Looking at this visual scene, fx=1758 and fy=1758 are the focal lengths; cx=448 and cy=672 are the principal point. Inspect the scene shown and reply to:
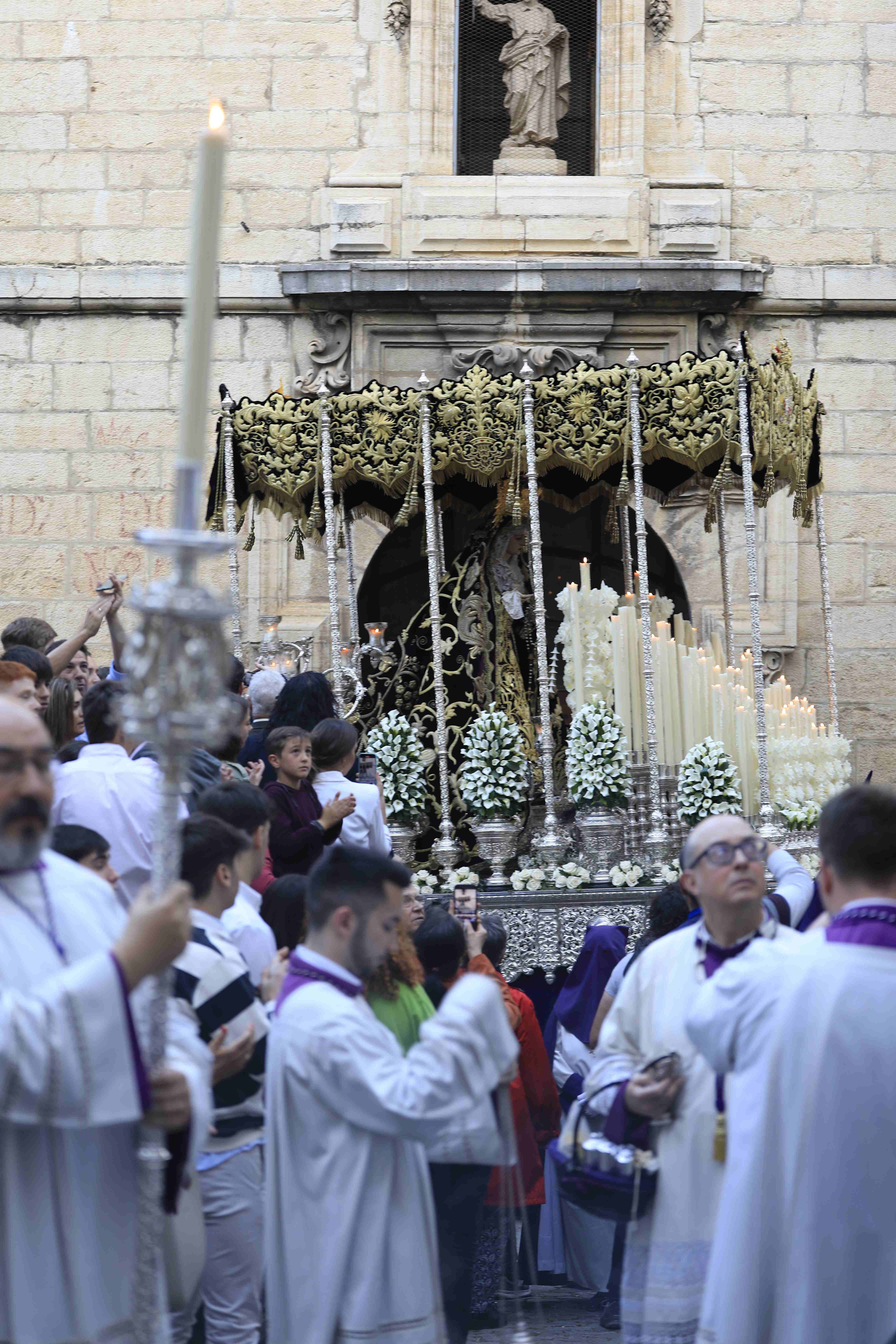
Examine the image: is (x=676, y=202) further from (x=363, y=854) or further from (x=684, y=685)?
(x=363, y=854)

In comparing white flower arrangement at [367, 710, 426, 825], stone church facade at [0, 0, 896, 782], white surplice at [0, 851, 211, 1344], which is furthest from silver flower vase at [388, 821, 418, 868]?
white surplice at [0, 851, 211, 1344]

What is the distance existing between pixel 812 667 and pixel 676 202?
2936 millimetres

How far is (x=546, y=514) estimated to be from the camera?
11.1 m

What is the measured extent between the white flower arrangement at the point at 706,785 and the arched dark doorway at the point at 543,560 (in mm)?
3696

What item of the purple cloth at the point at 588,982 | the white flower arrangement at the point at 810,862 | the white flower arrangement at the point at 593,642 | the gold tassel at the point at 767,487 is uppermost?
the gold tassel at the point at 767,487

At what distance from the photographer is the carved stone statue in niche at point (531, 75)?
1103 centimetres

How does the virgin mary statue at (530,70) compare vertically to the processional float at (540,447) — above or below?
above

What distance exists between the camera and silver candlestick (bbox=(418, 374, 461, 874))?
24.5 ft

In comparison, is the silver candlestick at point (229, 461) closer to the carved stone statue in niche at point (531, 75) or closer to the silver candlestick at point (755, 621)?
the silver candlestick at point (755, 621)

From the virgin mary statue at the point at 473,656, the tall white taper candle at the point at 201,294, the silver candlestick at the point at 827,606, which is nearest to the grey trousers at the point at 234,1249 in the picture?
the tall white taper candle at the point at 201,294

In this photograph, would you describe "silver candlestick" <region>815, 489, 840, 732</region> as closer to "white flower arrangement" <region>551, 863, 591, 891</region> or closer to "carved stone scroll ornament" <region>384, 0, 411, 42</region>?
"white flower arrangement" <region>551, 863, 591, 891</region>

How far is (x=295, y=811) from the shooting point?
573cm

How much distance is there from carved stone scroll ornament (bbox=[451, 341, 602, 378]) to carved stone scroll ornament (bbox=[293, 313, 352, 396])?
2.15ft

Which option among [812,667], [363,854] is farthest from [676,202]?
[363,854]
